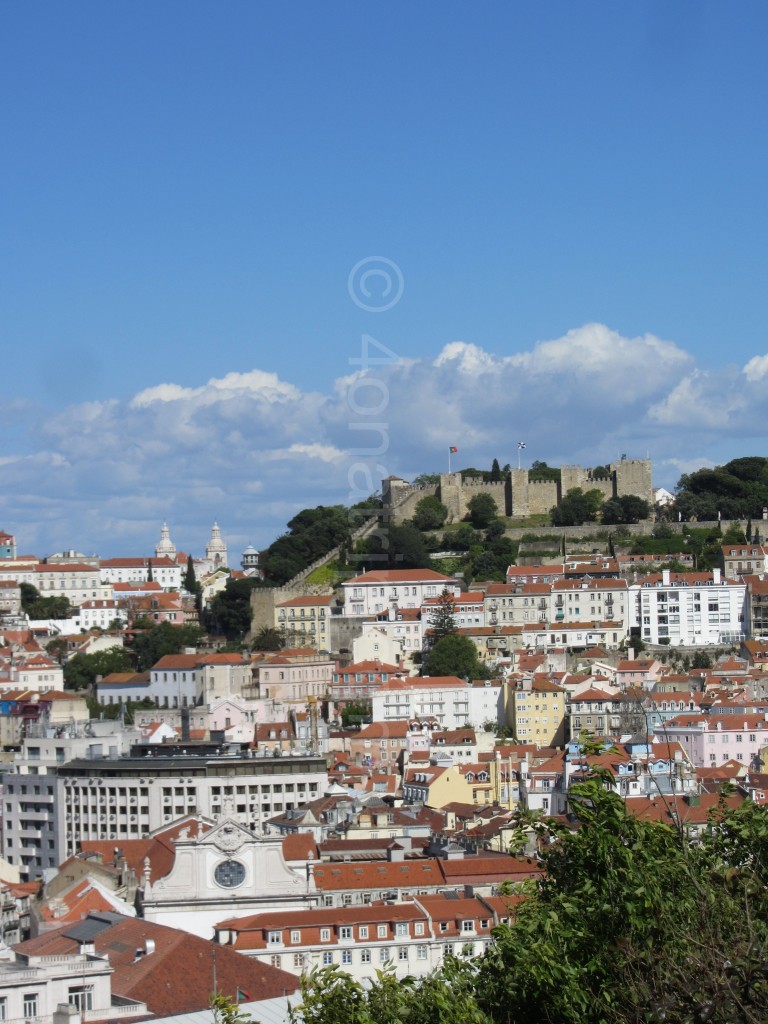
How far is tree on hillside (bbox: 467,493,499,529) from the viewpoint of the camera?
88.4 metres

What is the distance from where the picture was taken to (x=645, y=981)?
1681cm

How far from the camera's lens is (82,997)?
25641 millimetres

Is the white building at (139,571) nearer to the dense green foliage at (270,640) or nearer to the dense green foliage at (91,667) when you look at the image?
the dense green foliage at (91,667)

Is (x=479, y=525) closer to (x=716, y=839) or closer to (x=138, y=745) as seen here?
(x=138, y=745)

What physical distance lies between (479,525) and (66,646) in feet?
63.9

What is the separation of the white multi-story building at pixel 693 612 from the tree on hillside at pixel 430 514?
54.4 feet

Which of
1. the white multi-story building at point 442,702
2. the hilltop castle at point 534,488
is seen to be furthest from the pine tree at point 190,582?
the white multi-story building at point 442,702

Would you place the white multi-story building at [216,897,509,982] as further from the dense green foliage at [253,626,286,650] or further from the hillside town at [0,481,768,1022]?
the dense green foliage at [253,626,286,650]

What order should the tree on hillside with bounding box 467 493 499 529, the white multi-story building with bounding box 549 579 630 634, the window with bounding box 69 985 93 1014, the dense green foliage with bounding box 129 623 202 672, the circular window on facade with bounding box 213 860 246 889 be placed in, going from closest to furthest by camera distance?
the window with bounding box 69 985 93 1014 < the circular window on facade with bounding box 213 860 246 889 < the white multi-story building with bounding box 549 579 630 634 < the dense green foliage with bounding box 129 623 202 672 < the tree on hillside with bounding box 467 493 499 529

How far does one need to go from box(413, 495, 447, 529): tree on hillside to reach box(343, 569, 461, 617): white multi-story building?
9.42m

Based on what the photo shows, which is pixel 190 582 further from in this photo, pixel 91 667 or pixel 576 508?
pixel 576 508

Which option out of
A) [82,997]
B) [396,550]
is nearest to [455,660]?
[396,550]

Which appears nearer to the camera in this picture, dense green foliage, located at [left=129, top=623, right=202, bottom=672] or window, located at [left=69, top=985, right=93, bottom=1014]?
window, located at [left=69, top=985, right=93, bottom=1014]

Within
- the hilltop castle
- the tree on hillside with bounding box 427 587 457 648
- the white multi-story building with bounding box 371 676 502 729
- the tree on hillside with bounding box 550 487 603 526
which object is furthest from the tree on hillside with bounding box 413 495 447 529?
the white multi-story building with bounding box 371 676 502 729
